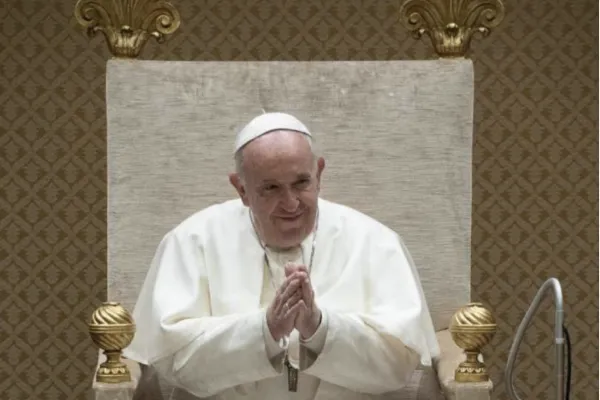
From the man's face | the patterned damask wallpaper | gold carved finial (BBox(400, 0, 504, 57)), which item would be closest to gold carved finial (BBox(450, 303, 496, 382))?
the man's face

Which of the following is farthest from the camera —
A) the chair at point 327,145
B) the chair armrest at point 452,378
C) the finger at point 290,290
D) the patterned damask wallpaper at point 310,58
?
the patterned damask wallpaper at point 310,58

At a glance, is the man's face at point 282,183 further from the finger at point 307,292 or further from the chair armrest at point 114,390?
the chair armrest at point 114,390

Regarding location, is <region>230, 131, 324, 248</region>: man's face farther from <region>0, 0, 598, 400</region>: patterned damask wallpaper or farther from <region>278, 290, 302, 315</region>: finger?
<region>0, 0, 598, 400</region>: patterned damask wallpaper

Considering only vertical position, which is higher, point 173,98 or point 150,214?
Result: point 173,98

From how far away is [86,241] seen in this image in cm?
625

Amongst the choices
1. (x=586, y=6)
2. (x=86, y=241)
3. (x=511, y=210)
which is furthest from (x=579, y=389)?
(x=86, y=241)

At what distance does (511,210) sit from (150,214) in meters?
2.36

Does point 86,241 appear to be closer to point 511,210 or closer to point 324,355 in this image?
point 511,210

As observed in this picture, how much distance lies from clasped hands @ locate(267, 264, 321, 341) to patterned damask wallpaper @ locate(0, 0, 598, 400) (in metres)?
2.63

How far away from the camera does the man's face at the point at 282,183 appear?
391cm

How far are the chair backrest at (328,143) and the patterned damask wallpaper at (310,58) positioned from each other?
6.10 ft

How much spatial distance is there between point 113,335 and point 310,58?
2749 millimetres

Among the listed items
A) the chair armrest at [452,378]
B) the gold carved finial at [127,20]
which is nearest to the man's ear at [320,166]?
the chair armrest at [452,378]

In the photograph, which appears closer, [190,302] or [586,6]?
[190,302]
